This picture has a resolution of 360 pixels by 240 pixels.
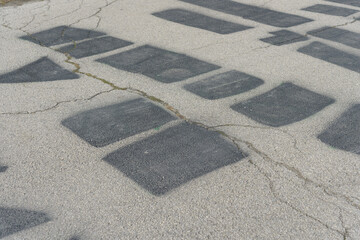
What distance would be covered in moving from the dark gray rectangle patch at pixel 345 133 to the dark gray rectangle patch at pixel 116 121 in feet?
6.28

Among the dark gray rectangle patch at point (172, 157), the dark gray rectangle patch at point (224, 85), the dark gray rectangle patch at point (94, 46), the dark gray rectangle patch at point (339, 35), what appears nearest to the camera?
the dark gray rectangle patch at point (172, 157)

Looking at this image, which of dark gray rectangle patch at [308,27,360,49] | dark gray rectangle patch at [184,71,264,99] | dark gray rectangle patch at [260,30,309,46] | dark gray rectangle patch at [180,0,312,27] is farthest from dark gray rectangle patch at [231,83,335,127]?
dark gray rectangle patch at [180,0,312,27]

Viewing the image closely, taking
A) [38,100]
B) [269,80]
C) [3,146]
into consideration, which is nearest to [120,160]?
[3,146]

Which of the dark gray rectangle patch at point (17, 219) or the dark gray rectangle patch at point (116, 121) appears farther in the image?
the dark gray rectangle patch at point (116, 121)

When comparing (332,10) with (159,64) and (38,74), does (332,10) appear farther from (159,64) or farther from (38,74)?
(38,74)

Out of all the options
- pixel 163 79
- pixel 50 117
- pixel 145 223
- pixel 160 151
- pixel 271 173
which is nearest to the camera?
pixel 145 223

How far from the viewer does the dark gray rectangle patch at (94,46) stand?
7.44m

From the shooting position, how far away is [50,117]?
5.37 m

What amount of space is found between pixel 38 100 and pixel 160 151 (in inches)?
84.1

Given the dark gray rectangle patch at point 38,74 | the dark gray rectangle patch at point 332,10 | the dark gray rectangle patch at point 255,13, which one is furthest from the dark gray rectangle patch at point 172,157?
the dark gray rectangle patch at point 332,10

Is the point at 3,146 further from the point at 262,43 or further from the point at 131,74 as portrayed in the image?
the point at 262,43

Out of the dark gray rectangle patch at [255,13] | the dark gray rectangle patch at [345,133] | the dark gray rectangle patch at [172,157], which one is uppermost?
the dark gray rectangle patch at [255,13]

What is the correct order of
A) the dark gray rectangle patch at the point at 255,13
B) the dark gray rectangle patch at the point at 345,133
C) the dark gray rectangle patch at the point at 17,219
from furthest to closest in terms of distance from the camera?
the dark gray rectangle patch at the point at 255,13
the dark gray rectangle patch at the point at 345,133
the dark gray rectangle patch at the point at 17,219

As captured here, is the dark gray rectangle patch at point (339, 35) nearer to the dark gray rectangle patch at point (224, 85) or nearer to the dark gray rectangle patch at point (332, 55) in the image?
the dark gray rectangle patch at point (332, 55)
